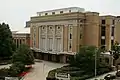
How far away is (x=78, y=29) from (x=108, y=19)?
5.41 metres

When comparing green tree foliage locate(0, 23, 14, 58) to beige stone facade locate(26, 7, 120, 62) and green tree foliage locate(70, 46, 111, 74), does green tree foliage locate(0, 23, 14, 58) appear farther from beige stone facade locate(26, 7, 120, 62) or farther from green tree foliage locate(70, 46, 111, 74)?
green tree foliage locate(70, 46, 111, 74)

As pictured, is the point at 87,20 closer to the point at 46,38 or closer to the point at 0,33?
the point at 46,38

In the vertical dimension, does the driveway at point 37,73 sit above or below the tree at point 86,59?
below

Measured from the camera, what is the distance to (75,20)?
39.2m

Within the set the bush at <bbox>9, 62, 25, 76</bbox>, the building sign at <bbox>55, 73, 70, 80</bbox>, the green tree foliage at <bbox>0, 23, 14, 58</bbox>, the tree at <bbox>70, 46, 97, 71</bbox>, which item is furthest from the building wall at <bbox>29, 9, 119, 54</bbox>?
the building sign at <bbox>55, 73, 70, 80</bbox>

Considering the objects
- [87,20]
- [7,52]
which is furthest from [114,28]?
[7,52]

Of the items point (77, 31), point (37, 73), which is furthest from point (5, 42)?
point (77, 31)

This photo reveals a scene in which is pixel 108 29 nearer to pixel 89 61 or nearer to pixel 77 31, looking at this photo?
pixel 77 31

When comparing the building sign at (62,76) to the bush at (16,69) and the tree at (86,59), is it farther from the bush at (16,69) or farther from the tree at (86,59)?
the bush at (16,69)

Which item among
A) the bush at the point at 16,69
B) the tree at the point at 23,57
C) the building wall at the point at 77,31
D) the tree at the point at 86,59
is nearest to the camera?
the tree at the point at 86,59

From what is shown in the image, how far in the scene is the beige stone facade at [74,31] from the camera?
129 ft

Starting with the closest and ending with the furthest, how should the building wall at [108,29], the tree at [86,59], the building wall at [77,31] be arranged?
the tree at [86,59]
the building wall at [77,31]
the building wall at [108,29]

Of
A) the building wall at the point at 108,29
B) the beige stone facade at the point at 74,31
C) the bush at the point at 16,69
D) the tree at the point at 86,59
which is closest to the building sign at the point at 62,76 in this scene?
the tree at the point at 86,59

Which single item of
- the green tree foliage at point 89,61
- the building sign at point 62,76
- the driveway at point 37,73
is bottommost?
the driveway at point 37,73
